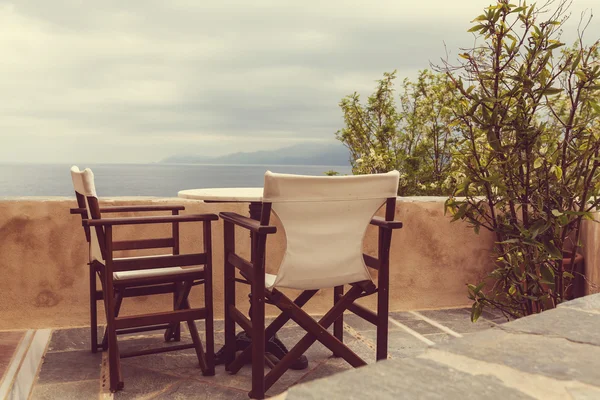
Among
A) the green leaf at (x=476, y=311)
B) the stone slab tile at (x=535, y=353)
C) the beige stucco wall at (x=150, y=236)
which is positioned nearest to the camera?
the stone slab tile at (x=535, y=353)

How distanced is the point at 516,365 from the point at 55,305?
314 cm

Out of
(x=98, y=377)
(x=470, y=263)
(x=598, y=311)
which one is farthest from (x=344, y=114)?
(x=598, y=311)

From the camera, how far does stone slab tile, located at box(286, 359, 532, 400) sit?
2.56 ft

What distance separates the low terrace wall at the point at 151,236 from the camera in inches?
135

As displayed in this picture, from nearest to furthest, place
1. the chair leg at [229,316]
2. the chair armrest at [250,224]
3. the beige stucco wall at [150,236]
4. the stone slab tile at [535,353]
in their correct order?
1. the stone slab tile at [535,353]
2. the chair armrest at [250,224]
3. the chair leg at [229,316]
4. the beige stucco wall at [150,236]

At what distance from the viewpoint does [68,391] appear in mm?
2572

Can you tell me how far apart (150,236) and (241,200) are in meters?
1.26

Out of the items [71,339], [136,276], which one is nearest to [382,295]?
[136,276]

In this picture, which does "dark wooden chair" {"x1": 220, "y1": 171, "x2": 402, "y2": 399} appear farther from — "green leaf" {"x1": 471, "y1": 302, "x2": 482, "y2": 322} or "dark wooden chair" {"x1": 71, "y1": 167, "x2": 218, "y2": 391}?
"green leaf" {"x1": 471, "y1": 302, "x2": 482, "y2": 322}

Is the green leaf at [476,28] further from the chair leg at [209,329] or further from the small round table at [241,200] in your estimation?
the chair leg at [209,329]

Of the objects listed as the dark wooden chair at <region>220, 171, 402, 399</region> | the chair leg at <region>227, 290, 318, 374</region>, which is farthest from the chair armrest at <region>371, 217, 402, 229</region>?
the chair leg at <region>227, 290, 318, 374</region>

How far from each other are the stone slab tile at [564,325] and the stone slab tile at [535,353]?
30 millimetres

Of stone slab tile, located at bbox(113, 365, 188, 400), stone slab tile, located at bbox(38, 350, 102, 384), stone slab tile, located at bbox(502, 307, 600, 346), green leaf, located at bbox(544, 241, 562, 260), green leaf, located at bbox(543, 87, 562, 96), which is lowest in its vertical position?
stone slab tile, located at bbox(38, 350, 102, 384)

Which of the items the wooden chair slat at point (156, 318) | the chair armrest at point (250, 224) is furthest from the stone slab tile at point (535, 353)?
the wooden chair slat at point (156, 318)
